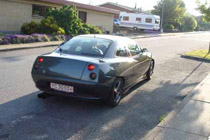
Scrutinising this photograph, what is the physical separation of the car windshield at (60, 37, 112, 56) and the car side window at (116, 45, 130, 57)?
0.26 m

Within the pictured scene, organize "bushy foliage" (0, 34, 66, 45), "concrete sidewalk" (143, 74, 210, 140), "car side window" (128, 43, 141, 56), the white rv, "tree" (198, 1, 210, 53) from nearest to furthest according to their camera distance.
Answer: "concrete sidewalk" (143, 74, 210, 140), "car side window" (128, 43, 141, 56), "bushy foliage" (0, 34, 66, 45), "tree" (198, 1, 210, 53), the white rv

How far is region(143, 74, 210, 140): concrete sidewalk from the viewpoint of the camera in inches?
174

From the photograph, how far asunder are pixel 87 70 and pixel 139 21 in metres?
41.6

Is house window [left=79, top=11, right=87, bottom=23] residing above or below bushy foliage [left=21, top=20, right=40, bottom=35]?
above

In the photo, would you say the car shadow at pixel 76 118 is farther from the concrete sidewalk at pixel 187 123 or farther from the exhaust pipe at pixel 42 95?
the concrete sidewalk at pixel 187 123

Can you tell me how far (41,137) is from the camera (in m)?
4.02

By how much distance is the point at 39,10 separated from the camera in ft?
78.1

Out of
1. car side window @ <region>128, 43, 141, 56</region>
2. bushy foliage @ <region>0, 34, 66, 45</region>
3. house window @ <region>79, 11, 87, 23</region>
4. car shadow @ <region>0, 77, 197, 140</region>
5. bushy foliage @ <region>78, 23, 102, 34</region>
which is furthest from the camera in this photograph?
house window @ <region>79, 11, 87, 23</region>

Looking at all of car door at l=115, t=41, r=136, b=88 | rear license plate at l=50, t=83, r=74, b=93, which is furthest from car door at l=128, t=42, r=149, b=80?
rear license plate at l=50, t=83, r=74, b=93

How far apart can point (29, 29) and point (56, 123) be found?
648 inches

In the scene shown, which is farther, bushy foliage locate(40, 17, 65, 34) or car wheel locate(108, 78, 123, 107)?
bushy foliage locate(40, 17, 65, 34)

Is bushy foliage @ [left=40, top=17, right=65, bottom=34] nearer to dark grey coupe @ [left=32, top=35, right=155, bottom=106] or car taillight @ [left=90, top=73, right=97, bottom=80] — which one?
dark grey coupe @ [left=32, top=35, right=155, bottom=106]

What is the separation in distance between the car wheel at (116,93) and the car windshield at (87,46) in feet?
A: 2.22

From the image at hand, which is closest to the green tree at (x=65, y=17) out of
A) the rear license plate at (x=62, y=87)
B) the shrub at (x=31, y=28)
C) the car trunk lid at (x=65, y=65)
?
the shrub at (x=31, y=28)
